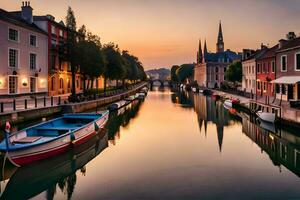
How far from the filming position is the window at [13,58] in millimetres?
39875

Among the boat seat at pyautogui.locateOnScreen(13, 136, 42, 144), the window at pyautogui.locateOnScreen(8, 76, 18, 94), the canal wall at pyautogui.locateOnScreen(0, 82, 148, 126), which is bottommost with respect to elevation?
the boat seat at pyautogui.locateOnScreen(13, 136, 42, 144)

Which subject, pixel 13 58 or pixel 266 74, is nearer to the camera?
pixel 13 58

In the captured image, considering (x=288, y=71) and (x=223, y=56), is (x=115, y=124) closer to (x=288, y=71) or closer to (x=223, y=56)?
(x=288, y=71)

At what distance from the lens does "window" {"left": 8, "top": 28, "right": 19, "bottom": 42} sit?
39.5 m

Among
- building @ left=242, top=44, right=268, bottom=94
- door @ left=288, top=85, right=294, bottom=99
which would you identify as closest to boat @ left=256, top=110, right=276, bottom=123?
door @ left=288, top=85, right=294, bottom=99

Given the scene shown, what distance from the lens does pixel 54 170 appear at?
1756cm

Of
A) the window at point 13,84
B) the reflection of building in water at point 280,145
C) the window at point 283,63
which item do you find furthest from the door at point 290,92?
the window at point 13,84

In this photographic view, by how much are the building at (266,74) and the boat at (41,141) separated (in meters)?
30.3

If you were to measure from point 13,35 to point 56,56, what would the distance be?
44.2 ft

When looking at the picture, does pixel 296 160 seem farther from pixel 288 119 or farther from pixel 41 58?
pixel 41 58

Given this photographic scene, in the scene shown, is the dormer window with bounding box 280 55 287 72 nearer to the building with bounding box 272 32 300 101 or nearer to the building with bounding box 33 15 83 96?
the building with bounding box 272 32 300 101

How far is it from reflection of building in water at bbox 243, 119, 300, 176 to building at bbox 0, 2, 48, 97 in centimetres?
2894

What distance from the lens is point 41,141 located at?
725 inches

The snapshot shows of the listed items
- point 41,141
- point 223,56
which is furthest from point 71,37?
point 223,56
